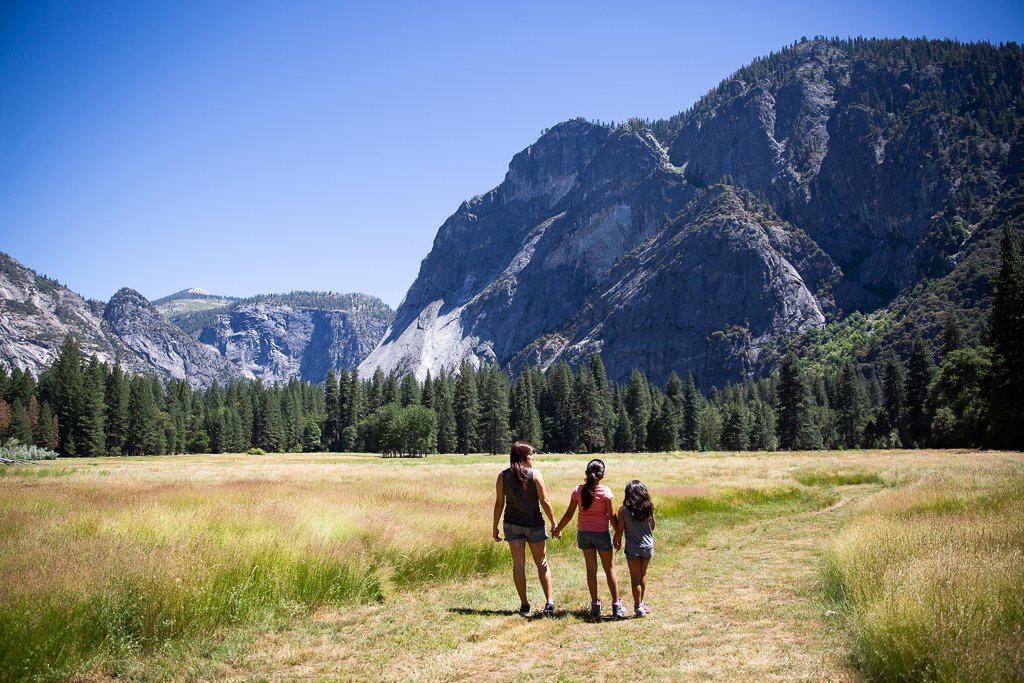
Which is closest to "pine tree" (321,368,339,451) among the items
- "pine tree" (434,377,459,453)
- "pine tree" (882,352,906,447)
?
"pine tree" (434,377,459,453)

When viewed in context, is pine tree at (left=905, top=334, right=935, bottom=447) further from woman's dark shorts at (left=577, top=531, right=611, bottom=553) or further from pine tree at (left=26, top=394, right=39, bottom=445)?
pine tree at (left=26, top=394, right=39, bottom=445)

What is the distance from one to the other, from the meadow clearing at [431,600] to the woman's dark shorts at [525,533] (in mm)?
1188

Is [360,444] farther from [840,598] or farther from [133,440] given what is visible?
[840,598]

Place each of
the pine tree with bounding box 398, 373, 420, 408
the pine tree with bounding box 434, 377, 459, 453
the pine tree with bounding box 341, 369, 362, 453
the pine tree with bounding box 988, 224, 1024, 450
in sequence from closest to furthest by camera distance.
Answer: the pine tree with bounding box 988, 224, 1024, 450, the pine tree with bounding box 434, 377, 459, 453, the pine tree with bounding box 398, 373, 420, 408, the pine tree with bounding box 341, 369, 362, 453

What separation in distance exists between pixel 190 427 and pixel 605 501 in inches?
5028

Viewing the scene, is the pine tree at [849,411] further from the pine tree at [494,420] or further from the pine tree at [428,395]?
the pine tree at [428,395]

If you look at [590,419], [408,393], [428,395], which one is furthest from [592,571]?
[408,393]

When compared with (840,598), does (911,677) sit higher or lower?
higher

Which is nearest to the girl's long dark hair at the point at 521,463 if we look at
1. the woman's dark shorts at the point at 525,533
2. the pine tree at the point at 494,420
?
the woman's dark shorts at the point at 525,533

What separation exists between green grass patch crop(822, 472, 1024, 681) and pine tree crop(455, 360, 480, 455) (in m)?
88.2

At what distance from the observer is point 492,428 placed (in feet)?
322

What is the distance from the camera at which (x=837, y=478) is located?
3344 centimetres

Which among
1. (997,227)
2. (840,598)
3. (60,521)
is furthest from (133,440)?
(997,227)

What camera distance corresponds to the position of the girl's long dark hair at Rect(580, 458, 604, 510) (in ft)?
31.6
